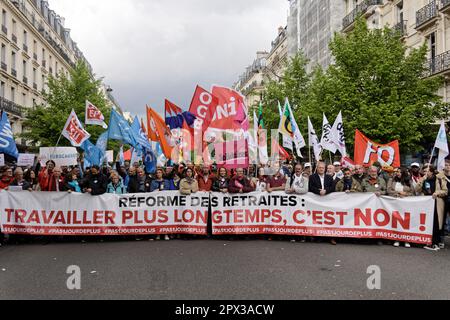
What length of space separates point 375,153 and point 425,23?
1652 centimetres

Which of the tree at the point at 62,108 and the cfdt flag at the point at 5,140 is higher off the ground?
the tree at the point at 62,108

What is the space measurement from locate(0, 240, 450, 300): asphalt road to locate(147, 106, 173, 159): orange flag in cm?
390

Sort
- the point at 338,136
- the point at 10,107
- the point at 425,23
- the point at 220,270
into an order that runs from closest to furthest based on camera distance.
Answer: the point at 220,270
the point at 338,136
the point at 425,23
the point at 10,107

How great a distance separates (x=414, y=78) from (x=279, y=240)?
1536 cm

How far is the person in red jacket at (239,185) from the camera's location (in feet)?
32.2

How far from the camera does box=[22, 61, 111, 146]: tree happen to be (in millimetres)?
31483

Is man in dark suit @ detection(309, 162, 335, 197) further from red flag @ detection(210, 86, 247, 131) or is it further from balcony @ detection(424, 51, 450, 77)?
balcony @ detection(424, 51, 450, 77)

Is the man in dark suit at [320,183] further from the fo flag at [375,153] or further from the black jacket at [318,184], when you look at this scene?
the fo flag at [375,153]

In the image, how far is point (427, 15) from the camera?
2548cm

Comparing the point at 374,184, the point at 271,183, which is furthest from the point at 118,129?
the point at 374,184

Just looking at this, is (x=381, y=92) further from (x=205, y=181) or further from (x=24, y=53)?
(x=24, y=53)

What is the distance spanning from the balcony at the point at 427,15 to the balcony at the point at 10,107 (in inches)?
1163

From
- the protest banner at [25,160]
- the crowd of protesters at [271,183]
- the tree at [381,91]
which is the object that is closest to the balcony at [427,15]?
the tree at [381,91]
